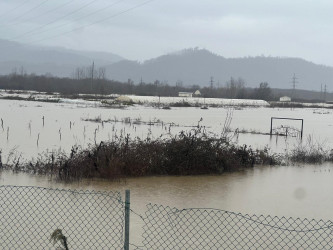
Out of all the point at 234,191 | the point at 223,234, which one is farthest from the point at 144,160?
the point at 223,234

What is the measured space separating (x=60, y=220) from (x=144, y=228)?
1.34m

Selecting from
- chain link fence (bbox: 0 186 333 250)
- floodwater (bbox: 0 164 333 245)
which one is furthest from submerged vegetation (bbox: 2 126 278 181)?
chain link fence (bbox: 0 186 333 250)

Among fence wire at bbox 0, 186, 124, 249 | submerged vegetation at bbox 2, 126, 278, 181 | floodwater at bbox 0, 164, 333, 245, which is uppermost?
submerged vegetation at bbox 2, 126, 278, 181

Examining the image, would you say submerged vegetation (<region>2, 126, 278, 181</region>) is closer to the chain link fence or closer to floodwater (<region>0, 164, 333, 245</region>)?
floodwater (<region>0, 164, 333, 245</region>)

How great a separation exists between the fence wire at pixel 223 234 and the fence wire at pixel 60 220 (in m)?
0.57

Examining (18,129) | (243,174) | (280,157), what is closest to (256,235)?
(243,174)

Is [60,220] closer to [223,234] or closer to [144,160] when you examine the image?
[223,234]

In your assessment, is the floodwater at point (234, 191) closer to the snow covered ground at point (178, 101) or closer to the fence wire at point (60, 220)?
the fence wire at point (60, 220)

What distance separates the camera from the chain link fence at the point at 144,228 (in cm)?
596

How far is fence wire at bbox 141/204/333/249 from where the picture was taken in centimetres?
606

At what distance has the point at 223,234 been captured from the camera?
21.3ft

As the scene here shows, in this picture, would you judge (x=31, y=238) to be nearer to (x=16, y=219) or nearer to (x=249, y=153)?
(x=16, y=219)

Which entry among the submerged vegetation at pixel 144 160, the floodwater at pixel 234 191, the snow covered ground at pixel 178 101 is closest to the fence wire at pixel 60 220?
the floodwater at pixel 234 191

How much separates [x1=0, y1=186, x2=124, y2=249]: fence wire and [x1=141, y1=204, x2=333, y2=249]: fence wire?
0.57 metres
